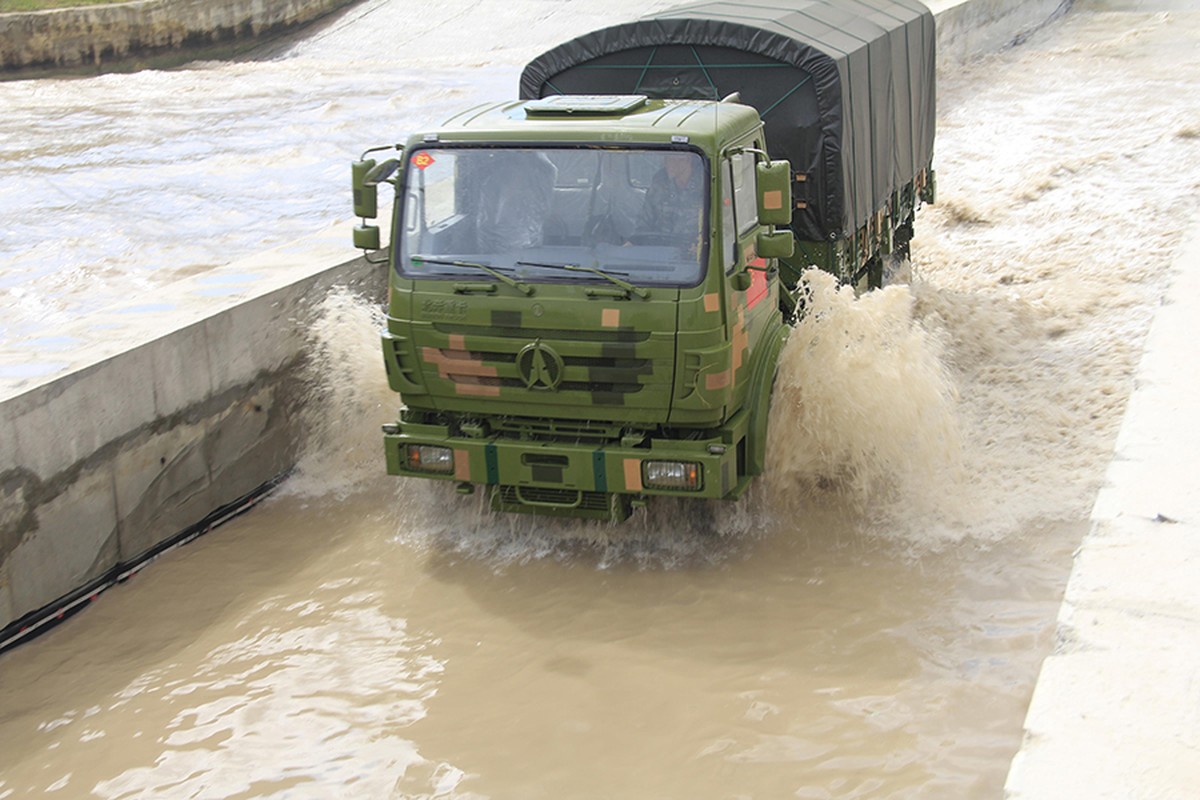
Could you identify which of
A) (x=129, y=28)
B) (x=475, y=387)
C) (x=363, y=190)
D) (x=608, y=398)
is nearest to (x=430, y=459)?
(x=475, y=387)

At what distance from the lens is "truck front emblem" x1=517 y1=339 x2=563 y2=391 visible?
622 centimetres

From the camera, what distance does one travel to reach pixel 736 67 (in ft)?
26.7

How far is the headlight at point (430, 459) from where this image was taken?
6.58m

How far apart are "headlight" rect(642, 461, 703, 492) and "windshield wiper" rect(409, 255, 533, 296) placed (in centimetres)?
101

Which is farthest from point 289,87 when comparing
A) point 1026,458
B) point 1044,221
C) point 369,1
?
point 1026,458

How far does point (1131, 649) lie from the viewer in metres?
4.39

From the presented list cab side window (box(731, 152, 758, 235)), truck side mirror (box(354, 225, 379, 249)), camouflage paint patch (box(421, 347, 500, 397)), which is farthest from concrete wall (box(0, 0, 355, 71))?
cab side window (box(731, 152, 758, 235))

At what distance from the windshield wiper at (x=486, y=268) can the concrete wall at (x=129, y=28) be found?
85.9 feet

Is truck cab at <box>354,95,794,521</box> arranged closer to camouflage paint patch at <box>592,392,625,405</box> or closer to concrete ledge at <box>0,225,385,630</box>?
camouflage paint patch at <box>592,392,625,405</box>

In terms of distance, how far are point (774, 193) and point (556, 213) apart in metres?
1.06

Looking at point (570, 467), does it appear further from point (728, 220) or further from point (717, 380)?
point (728, 220)

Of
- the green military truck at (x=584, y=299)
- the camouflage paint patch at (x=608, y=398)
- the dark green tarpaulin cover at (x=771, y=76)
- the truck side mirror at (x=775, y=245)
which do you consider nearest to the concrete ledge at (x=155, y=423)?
the green military truck at (x=584, y=299)

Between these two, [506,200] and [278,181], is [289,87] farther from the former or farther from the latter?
[506,200]

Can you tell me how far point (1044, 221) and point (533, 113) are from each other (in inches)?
360
